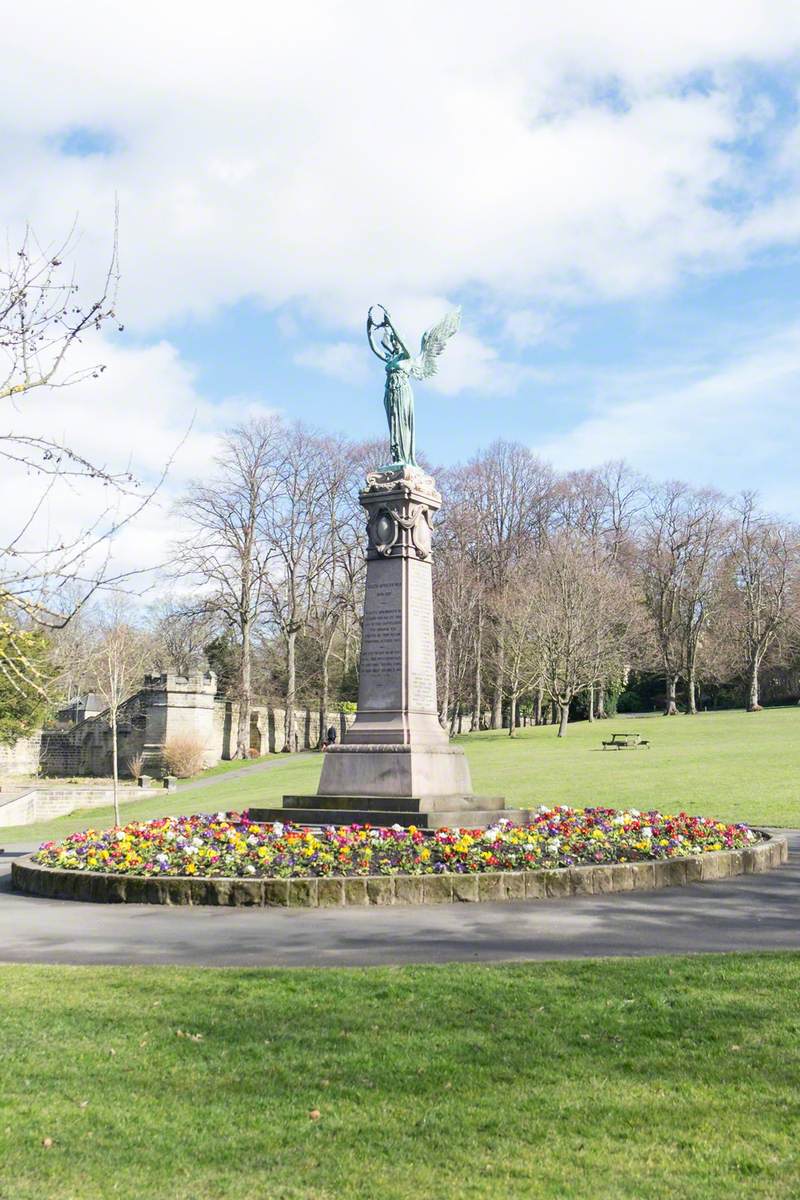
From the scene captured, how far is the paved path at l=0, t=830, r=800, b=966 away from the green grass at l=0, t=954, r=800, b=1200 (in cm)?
100

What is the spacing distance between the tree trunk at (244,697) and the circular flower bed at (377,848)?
34.7m

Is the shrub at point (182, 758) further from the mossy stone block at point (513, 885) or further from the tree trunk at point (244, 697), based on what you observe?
the mossy stone block at point (513, 885)

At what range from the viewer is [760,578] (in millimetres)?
62094

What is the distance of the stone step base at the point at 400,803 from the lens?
14875 mm

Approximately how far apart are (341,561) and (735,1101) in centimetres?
4735

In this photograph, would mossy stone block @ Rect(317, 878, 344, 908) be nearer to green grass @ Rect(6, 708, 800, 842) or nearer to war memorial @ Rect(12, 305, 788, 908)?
war memorial @ Rect(12, 305, 788, 908)

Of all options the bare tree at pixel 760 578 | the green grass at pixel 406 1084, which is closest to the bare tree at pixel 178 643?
the bare tree at pixel 760 578

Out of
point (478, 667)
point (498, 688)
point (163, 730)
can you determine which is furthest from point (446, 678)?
point (163, 730)

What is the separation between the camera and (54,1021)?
6.14 metres

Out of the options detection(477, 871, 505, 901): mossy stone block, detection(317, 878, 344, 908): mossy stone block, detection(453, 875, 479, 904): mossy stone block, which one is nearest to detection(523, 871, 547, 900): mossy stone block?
detection(477, 871, 505, 901): mossy stone block

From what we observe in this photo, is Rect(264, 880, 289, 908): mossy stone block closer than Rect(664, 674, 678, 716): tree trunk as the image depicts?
Yes

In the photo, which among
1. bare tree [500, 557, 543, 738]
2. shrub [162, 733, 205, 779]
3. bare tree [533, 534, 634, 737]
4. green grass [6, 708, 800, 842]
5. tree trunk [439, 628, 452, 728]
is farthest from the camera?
bare tree [500, 557, 543, 738]

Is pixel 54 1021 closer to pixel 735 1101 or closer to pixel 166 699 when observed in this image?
pixel 735 1101

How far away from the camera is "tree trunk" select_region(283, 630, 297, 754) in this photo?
1991 inches
